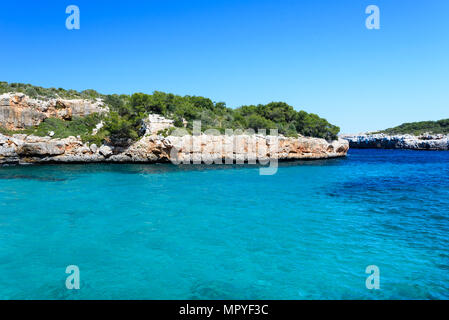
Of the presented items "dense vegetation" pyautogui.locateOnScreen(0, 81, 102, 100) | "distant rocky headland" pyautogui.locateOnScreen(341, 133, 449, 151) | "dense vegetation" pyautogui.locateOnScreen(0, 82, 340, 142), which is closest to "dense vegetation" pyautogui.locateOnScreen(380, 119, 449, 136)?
"distant rocky headland" pyautogui.locateOnScreen(341, 133, 449, 151)

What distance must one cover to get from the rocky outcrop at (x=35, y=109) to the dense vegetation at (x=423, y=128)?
98.2 m

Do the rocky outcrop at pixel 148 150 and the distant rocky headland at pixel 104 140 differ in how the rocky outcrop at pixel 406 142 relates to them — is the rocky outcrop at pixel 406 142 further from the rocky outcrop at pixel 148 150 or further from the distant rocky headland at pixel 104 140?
the rocky outcrop at pixel 148 150

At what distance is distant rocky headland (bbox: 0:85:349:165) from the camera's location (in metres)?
29.0

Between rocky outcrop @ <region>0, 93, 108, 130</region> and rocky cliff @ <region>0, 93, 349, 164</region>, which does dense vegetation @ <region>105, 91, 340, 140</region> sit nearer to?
rocky cliff @ <region>0, 93, 349, 164</region>

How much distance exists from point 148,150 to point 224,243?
23669mm

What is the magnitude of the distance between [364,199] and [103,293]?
42.7 ft

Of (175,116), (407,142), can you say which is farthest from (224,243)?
(407,142)

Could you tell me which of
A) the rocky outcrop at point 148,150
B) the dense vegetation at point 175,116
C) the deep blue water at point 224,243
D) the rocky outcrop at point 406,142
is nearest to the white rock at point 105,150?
the rocky outcrop at point 148,150

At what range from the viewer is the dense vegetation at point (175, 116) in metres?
31.1

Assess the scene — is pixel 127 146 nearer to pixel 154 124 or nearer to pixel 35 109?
pixel 154 124

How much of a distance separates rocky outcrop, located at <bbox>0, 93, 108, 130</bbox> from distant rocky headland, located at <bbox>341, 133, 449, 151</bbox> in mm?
79209

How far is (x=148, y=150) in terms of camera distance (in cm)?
3014
